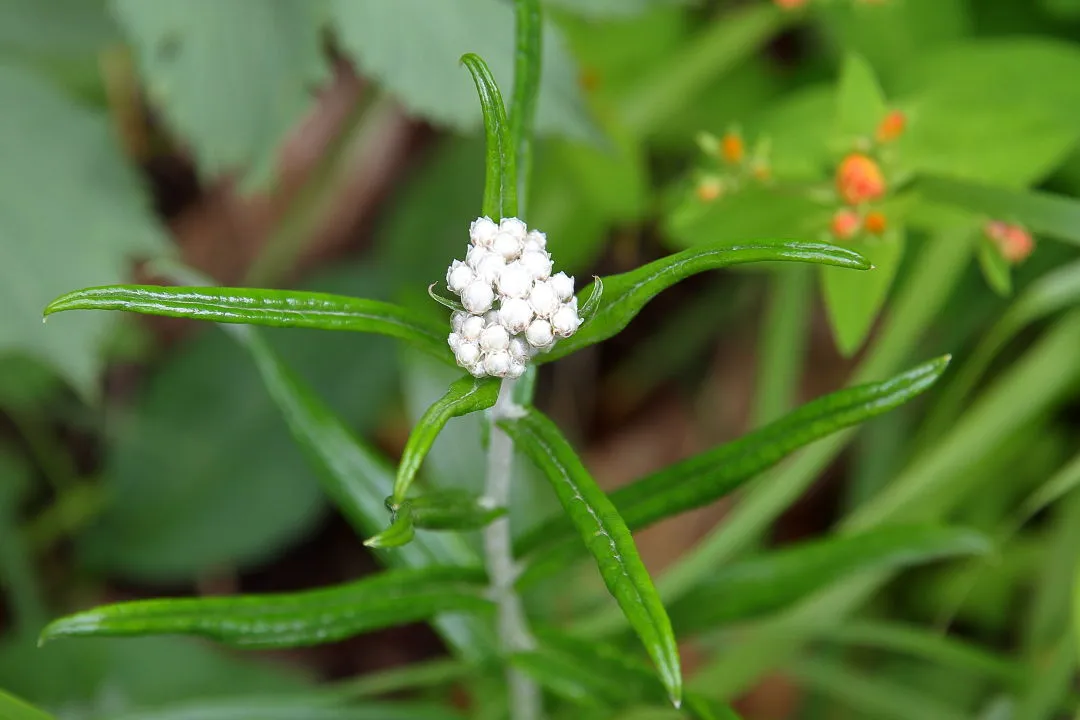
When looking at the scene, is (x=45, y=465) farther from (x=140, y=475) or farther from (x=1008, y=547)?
(x=1008, y=547)

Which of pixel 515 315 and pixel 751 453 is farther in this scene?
pixel 751 453

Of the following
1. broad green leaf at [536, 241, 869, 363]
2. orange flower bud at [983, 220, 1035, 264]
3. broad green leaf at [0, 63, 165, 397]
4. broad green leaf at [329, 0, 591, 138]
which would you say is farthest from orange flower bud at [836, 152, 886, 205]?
broad green leaf at [0, 63, 165, 397]

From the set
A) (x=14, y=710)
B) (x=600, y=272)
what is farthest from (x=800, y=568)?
(x=600, y=272)

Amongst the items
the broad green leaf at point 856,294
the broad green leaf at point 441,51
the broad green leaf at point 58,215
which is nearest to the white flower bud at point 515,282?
the broad green leaf at point 856,294

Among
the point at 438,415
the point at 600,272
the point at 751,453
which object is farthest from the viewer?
the point at 600,272

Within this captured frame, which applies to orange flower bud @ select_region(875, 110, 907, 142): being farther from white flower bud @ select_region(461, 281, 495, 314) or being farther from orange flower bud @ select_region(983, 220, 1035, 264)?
white flower bud @ select_region(461, 281, 495, 314)

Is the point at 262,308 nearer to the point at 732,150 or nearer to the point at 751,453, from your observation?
the point at 751,453

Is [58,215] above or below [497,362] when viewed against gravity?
above
